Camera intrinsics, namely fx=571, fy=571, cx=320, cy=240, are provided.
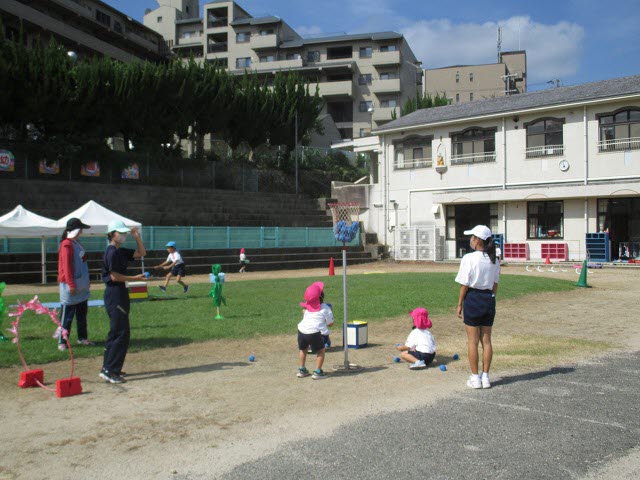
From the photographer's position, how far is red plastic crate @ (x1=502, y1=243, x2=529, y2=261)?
32250 millimetres

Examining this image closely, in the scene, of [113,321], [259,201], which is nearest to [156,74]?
[259,201]

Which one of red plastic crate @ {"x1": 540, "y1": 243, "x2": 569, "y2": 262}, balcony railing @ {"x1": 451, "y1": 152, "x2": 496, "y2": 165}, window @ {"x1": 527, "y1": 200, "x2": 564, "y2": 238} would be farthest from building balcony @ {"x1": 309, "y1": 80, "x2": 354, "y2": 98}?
red plastic crate @ {"x1": 540, "y1": 243, "x2": 569, "y2": 262}

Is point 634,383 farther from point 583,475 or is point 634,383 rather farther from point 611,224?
point 611,224

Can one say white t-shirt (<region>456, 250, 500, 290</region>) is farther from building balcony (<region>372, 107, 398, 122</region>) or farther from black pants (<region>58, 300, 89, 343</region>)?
building balcony (<region>372, 107, 398, 122</region>)

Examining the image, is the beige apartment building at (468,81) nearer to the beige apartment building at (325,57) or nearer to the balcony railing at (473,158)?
the beige apartment building at (325,57)

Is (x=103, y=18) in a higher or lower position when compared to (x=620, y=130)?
higher

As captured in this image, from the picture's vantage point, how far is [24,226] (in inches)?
760

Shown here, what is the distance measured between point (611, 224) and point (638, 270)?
4731mm

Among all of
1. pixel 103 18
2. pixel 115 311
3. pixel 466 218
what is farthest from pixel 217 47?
pixel 115 311

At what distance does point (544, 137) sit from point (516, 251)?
6.60 meters

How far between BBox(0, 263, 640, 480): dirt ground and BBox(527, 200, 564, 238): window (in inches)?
866

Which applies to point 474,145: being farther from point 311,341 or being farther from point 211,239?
point 311,341

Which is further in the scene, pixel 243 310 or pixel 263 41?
pixel 263 41

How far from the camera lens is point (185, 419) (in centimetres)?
560
